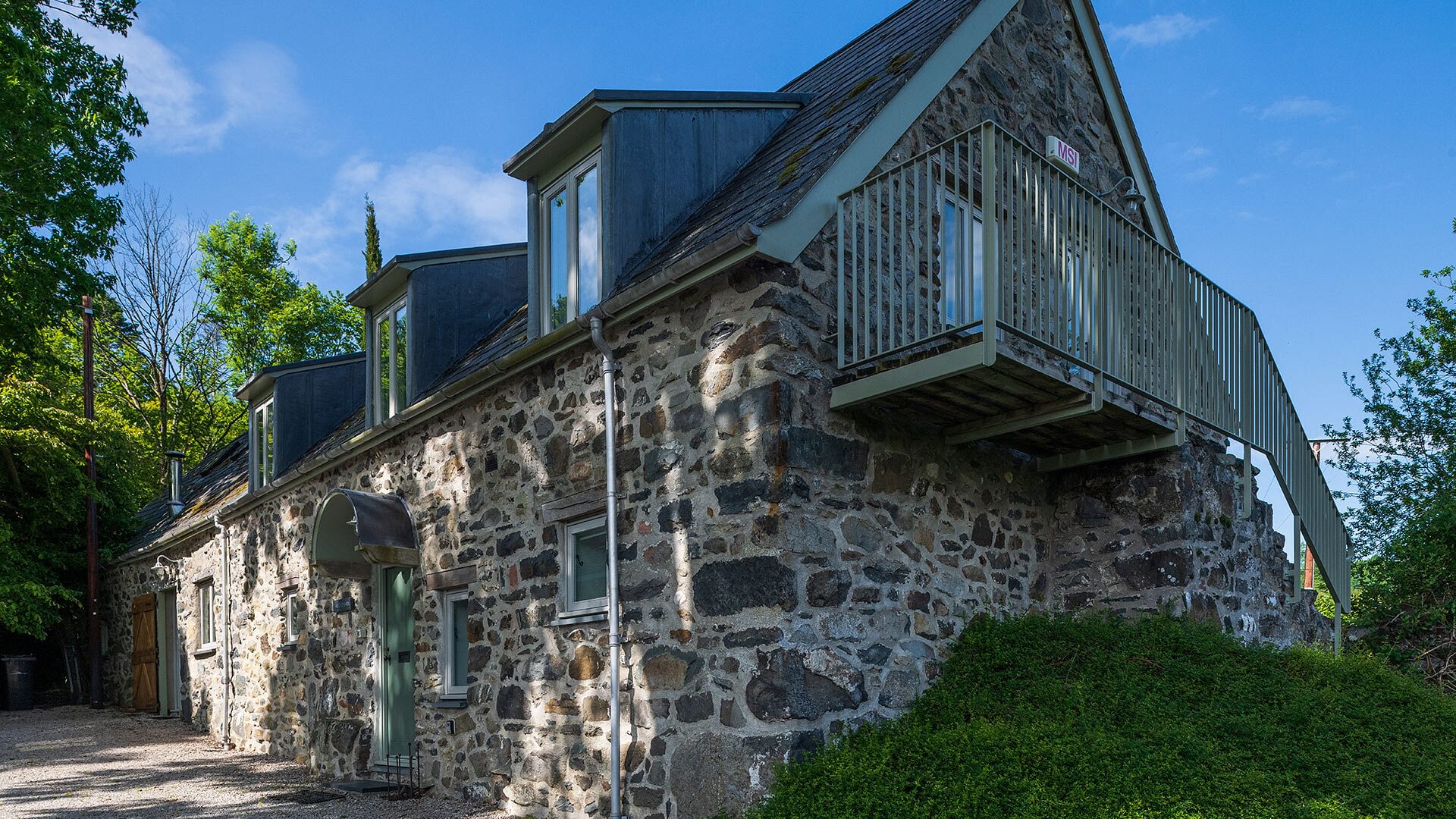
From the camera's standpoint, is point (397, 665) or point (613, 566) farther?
point (397, 665)

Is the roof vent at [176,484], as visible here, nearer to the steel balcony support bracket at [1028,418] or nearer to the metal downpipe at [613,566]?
the metal downpipe at [613,566]

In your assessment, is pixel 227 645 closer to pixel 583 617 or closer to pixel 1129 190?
pixel 583 617

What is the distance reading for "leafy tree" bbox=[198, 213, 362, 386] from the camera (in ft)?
103

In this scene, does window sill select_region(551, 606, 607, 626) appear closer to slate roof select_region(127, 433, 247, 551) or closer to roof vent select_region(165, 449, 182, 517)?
slate roof select_region(127, 433, 247, 551)

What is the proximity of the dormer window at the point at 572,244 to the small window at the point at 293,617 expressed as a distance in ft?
19.4

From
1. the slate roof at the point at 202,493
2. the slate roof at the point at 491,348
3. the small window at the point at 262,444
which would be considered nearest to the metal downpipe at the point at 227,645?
the slate roof at the point at 202,493

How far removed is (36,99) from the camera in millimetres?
12734

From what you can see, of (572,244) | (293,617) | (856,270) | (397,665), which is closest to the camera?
(856,270)

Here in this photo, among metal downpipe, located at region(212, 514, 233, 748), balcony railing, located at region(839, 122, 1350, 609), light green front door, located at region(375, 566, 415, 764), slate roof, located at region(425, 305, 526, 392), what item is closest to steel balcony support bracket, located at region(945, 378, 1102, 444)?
balcony railing, located at region(839, 122, 1350, 609)

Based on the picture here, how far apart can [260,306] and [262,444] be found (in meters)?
18.5

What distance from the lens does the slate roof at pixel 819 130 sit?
7.89 meters

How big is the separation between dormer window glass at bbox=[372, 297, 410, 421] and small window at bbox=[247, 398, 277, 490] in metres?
3.04

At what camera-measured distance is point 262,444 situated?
597 inches

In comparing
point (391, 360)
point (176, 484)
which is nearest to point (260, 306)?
point (176, 484)
